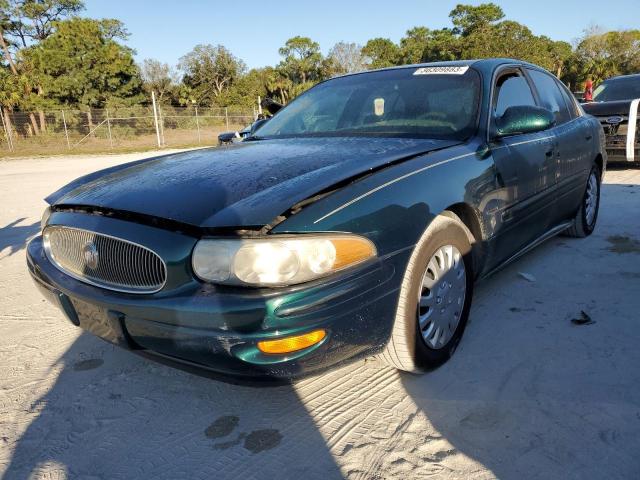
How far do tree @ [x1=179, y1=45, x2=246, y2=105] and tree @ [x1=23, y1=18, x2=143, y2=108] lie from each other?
16241 millimetres

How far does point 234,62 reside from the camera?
165 ft

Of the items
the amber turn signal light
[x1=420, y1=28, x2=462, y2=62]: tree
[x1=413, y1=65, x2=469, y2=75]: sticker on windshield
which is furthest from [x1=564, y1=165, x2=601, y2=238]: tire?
[x1=420, y1=28, x2=462, y2=62]: tree

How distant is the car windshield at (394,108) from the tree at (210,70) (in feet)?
159

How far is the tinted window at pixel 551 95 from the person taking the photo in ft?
12.0

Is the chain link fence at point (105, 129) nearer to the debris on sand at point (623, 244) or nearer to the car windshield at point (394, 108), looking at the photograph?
the car windshield at point (394, 108)

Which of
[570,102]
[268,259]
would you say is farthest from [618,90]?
[268,259]

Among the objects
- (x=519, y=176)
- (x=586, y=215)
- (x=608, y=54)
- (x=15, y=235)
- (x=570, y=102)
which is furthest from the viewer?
(x=608, y=54)

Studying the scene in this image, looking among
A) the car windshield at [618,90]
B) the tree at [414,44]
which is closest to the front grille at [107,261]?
the car windshield at [618,90]

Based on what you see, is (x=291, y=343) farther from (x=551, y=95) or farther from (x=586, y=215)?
(x=586, y=215)

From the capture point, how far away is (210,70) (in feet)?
164

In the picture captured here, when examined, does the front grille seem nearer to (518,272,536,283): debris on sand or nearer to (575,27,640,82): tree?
(518,272,536,283): debris on sand

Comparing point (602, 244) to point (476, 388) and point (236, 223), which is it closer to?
point (476, 388)

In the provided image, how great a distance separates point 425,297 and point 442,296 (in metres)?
0.15

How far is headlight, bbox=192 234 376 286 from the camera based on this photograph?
1652 mm
